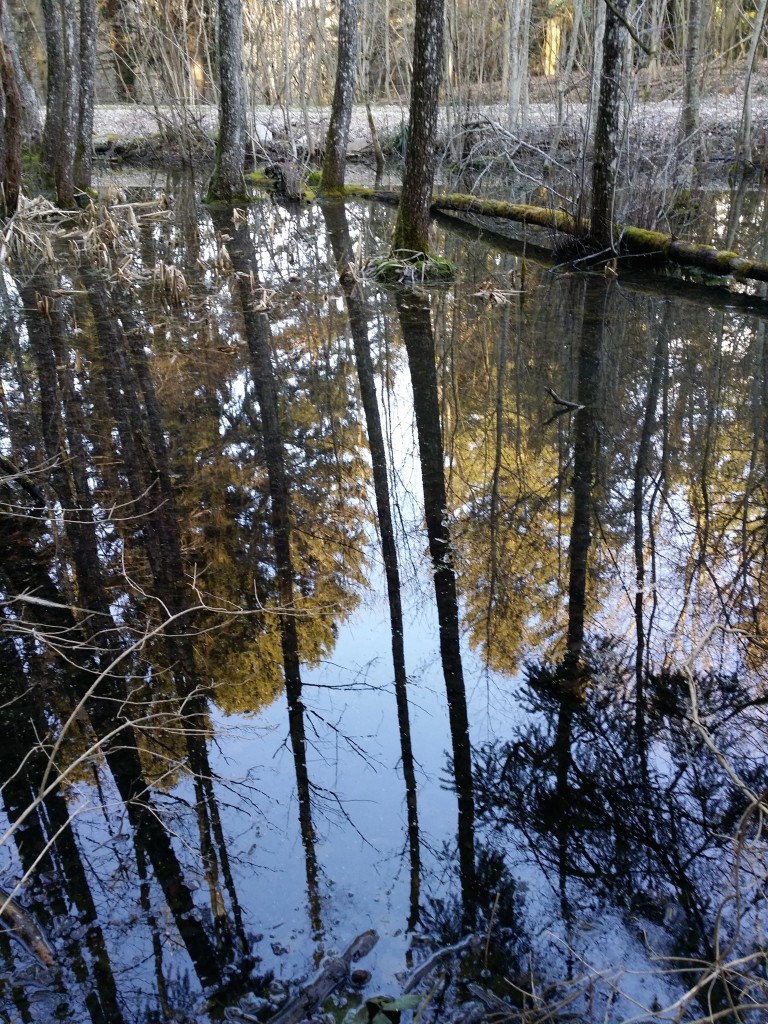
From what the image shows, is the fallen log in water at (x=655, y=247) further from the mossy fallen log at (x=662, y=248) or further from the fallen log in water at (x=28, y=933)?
the fallen log in water at (x=28, y=933)

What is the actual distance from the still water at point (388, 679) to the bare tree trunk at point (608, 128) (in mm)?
4015

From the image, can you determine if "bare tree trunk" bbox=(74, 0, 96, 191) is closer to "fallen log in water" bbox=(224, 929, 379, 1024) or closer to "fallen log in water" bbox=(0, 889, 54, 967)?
"fallen log in water" bbox=(0, 889, 54, 967)

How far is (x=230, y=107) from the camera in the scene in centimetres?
1700

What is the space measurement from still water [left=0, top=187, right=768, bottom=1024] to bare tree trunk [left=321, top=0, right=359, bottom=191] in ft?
38.3

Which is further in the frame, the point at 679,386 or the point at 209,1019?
the point at 679,386

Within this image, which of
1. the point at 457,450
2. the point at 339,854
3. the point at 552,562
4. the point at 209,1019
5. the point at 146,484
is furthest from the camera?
the point at 457,450

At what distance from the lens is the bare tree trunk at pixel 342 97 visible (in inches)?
671

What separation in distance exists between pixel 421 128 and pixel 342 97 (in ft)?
27.7

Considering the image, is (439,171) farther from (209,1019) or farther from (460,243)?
(209,1019)

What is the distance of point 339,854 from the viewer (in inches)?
111

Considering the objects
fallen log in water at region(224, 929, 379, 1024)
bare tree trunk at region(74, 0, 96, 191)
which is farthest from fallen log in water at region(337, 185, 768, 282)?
fallen log in water at region(224, 929, 379, 1024)

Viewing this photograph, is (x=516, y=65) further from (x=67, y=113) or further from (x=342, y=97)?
(x=67, y=113)

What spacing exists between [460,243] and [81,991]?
1334cm

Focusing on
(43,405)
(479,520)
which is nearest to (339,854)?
(479,520)
